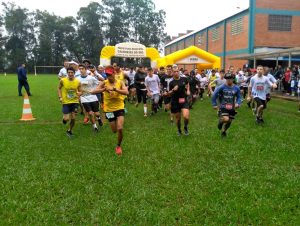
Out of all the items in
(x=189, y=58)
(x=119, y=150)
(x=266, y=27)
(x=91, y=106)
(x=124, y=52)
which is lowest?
(x=119, y=150)

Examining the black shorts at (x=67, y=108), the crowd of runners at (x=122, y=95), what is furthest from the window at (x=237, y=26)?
the black shorts at (x=67, y=108)

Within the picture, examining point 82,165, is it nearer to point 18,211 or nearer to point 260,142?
point 18,211

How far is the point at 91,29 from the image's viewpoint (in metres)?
77.8

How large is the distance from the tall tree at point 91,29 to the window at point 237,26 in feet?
134

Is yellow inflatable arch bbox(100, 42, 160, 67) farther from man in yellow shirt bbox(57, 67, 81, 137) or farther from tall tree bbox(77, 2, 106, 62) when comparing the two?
tall tree bbox(77, 2, 106, 62)

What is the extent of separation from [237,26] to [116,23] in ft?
141

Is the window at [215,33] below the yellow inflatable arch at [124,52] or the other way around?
the other way around

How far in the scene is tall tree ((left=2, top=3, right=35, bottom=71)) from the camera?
78062mm

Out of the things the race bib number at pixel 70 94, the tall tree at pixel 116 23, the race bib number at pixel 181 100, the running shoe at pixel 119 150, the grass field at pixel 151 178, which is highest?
the tall tree at pixel 116 23

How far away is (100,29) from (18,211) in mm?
77350

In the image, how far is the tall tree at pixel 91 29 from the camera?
7731cm

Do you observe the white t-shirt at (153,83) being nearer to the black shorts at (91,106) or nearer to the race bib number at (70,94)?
the black shorts at (91,106)

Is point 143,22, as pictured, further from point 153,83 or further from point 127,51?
point 153,83

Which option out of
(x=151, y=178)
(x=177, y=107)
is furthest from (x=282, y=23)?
(x=151, y=178)
